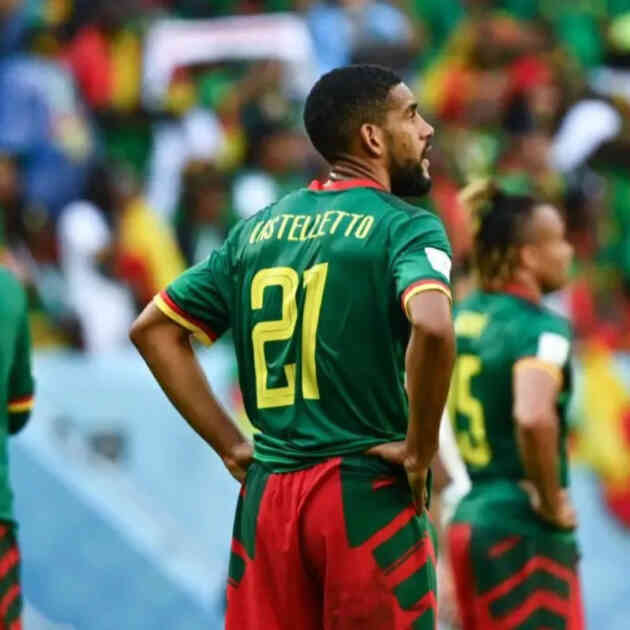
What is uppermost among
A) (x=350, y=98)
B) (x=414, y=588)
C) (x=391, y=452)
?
(x=350, y=98)

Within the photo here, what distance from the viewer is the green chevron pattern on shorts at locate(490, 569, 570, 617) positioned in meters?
6.14

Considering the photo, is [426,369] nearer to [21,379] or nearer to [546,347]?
[546,347]

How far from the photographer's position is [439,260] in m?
4.63

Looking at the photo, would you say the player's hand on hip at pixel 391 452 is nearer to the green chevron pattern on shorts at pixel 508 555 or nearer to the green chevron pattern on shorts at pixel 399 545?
the green chevron pattern on shorts at pixel 399 545

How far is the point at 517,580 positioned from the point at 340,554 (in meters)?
1.59

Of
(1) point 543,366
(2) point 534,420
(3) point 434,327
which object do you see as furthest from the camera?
(1) point 543,366

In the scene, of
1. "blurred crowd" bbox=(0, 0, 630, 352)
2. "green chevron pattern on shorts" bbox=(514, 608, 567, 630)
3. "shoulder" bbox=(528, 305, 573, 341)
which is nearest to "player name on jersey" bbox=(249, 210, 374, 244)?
"shoulder" bbox=(528, 305, 573, 341)

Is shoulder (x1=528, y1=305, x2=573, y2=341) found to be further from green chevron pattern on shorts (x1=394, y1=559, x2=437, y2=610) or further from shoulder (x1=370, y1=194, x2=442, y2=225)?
green chevron pattern on shorts (x1=394, y1=559, x2=437, y2=610)

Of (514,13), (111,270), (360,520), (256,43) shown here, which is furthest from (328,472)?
(514,13)

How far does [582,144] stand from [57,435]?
16.1 feet

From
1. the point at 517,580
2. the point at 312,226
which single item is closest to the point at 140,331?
the point at 312,226

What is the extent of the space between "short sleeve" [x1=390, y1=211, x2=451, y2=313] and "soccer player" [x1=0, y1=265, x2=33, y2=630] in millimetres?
1801

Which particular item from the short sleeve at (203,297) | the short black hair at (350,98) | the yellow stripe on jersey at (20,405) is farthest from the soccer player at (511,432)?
the yellow stripe on jersey at (20,405)

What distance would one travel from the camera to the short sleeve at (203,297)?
5.07 m
